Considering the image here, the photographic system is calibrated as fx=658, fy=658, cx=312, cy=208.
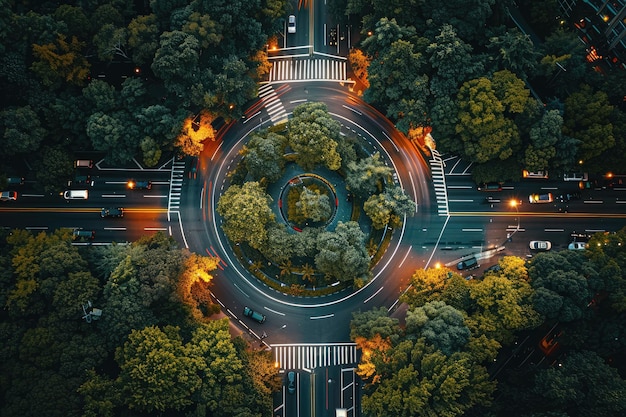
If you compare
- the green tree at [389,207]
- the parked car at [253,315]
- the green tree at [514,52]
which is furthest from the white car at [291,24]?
the parked car at [253,315]

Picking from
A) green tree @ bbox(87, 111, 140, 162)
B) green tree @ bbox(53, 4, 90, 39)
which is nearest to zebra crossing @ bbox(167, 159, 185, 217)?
green tree @ bbox(87, 111, 140, 162)

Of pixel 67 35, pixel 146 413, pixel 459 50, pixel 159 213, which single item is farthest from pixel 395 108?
pixel 146 413

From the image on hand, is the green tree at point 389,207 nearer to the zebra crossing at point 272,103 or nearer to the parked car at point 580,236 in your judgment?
the zebra crossing at point 272,103

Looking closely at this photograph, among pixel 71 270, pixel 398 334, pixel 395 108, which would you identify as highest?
pixel 395 108

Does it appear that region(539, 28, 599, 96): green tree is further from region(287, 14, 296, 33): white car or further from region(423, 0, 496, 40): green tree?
region(287, 14, 296, 33): white car

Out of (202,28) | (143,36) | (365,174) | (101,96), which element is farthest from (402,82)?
(101,96)

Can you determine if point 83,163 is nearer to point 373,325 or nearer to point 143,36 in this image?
point 143,36

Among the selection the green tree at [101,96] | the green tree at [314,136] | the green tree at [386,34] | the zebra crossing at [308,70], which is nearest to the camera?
the green tree at [314,136]

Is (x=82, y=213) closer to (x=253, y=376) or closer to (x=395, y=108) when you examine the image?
(x=253, y=376)
